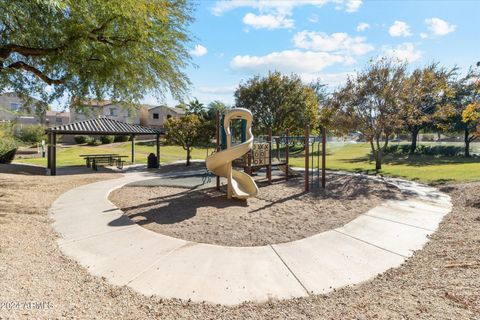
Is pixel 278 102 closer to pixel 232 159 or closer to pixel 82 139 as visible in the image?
pixel 232 159

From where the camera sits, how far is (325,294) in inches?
145

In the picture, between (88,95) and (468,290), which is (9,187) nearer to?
(88,95)

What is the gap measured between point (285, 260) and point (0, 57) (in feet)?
35.7

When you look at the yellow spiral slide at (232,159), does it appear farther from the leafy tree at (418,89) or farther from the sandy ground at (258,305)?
the leafy tree at (418,89)

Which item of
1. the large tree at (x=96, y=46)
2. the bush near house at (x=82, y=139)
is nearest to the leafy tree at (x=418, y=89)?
the large tree at (x=96, y=46)

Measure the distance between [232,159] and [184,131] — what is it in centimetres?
1225

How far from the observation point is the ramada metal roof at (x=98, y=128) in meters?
16.4

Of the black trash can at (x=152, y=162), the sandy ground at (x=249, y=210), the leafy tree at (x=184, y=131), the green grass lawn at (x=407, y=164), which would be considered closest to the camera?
the sandy ground at (x=249, y=210)

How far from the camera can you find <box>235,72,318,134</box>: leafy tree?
2681 cm

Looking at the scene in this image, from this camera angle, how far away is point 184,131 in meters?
19.9

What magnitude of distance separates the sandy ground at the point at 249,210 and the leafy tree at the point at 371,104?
6.21m

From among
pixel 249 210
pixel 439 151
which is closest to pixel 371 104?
pixel 249 210

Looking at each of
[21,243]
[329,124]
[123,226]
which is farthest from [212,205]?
[329,124]

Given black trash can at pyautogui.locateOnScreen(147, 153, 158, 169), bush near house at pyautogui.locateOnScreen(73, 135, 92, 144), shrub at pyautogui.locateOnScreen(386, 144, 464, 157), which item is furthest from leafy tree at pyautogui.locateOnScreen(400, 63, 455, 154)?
bush near house at pyautogui.locateOnScreen(73, 135, 92, 144)
